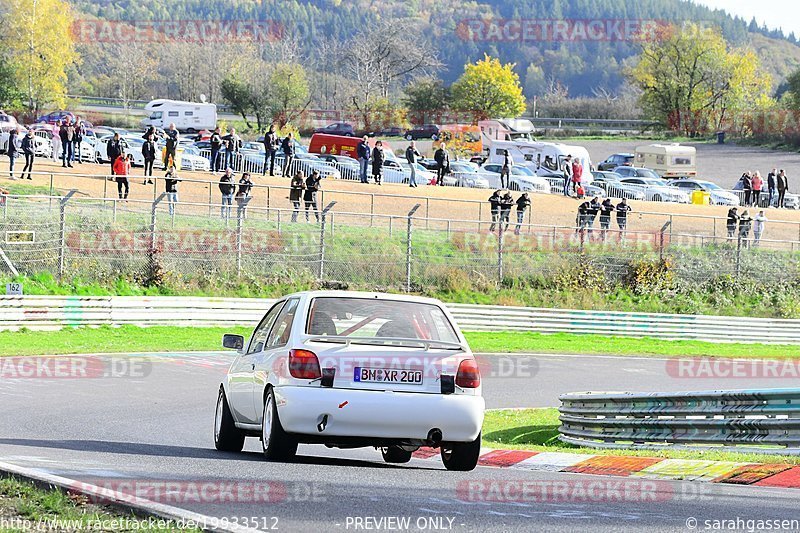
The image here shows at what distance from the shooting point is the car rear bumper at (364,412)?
A: 9.34 metres

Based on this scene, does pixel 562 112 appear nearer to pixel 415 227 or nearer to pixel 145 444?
pixel 415 227

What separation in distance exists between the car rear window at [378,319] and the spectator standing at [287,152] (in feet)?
114

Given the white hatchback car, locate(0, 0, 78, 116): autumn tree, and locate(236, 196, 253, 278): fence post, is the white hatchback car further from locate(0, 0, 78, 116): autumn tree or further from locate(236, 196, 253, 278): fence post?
locate(0, 0, 78, 116): autumn tree

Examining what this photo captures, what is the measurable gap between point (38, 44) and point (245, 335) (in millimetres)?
52912

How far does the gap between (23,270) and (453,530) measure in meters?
23.2

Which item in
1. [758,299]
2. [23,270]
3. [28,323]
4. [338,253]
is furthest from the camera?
[758,299]

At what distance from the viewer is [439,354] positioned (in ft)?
31.6

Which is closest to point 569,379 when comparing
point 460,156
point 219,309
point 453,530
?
point 219,309

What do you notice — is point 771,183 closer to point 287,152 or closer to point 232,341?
point 287,152

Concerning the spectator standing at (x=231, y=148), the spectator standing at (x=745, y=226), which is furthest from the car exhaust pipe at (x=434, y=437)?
the spectator standing at (x=231, y=148)

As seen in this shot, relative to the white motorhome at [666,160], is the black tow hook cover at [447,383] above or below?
below

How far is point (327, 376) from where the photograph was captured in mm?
9430

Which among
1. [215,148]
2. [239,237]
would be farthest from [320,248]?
[215,148]

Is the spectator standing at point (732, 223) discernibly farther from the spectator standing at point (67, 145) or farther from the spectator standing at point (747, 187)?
the spectator standing at point (67, 145)
